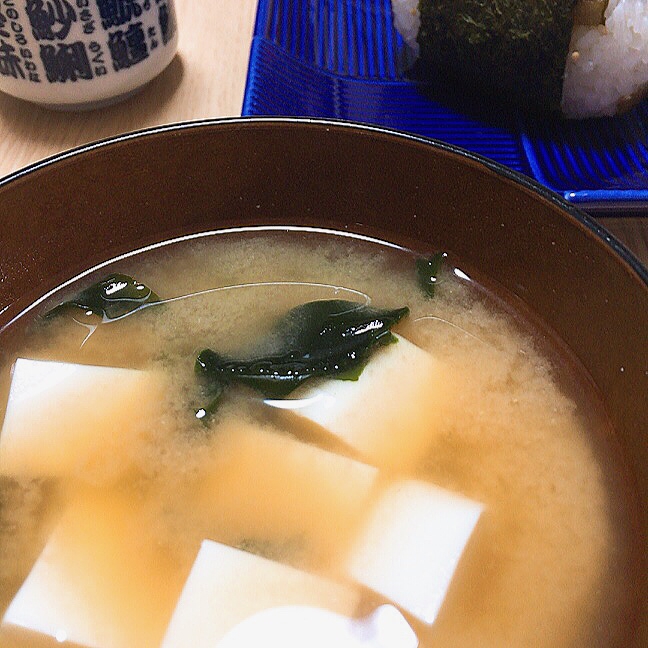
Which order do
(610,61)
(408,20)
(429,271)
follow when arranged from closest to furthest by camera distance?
(429,271), (610,61), (408,20)

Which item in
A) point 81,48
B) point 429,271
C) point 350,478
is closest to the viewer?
point 350,478

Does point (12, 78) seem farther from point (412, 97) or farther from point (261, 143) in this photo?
point (412, 97)

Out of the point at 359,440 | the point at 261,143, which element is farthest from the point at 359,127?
the point at 359,440

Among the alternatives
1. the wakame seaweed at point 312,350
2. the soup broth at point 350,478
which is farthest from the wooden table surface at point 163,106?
the wakame seaweed at point 312,350

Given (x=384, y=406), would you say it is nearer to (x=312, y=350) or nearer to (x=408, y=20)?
(x=312, y=350)

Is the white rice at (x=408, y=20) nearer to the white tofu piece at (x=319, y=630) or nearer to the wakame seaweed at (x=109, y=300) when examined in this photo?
the wakame seaweed at (x=109, y=300)

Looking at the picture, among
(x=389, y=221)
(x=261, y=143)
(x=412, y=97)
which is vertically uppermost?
(x=261, y=143)

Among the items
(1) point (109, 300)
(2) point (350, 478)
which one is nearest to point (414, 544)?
(2) point (350, 478)
